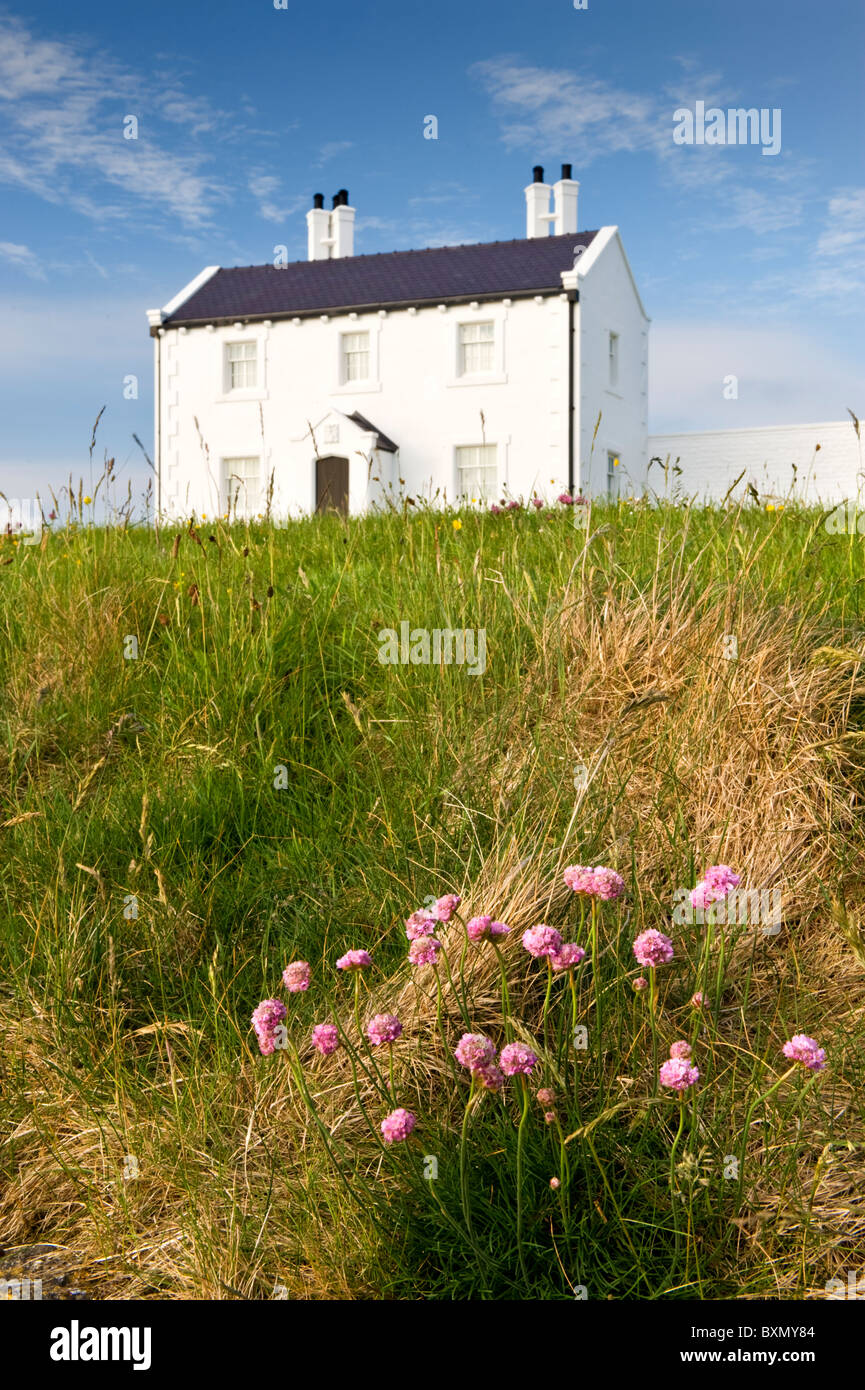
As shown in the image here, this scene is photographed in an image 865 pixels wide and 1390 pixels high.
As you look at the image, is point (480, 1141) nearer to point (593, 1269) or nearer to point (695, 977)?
point (593, 1269)

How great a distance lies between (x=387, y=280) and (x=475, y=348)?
3585 millimetres

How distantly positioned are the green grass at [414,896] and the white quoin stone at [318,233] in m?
29.3

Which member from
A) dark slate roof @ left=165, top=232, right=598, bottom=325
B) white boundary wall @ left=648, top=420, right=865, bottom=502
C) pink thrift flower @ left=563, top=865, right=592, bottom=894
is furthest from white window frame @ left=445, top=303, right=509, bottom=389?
pink thrift flower @ left=563, top=865, right=592, bottom=894

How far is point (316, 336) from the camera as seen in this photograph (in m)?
26.9

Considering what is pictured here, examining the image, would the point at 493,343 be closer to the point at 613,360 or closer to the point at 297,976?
the point at 613,360

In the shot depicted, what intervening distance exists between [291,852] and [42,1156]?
112 centimetres

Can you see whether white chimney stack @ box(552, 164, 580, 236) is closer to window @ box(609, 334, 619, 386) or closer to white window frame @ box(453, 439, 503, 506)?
window @ box(609, 334, 619, 386)

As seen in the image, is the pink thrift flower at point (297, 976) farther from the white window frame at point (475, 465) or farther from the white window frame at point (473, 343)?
the white window frame at point (473, 343)

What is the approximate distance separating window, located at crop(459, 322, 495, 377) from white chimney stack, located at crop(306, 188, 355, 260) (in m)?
7.63

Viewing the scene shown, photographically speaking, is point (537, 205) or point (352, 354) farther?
point (537, 205)

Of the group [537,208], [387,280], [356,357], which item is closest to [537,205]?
[537,208]

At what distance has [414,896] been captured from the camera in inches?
115

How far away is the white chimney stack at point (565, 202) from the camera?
2908 cm
